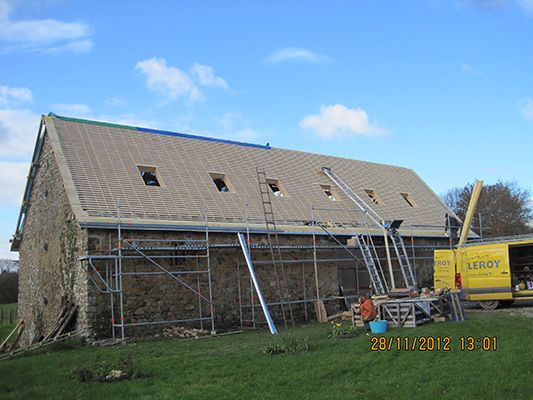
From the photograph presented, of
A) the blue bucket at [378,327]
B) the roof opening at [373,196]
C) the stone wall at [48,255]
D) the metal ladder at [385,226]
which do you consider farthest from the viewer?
the roof opening at [373,196]

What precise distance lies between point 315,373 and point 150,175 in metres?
11.7

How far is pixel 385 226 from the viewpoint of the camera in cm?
2119

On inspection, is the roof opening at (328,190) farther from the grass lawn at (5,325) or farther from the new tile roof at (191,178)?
the grass lawn at (5,325)

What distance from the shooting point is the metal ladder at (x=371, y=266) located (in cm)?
1834

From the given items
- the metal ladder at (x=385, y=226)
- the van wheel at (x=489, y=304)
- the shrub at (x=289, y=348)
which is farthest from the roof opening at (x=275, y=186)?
the shrub at (x=289, y=348)

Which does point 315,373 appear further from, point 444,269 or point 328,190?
point 328,190

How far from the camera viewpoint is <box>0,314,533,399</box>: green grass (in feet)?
25.3

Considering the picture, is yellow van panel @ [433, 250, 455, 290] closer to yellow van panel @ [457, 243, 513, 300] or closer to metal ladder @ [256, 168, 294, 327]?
yellow van panel @ [457, 243, 513, 300]

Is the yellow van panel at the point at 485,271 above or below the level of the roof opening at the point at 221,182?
below

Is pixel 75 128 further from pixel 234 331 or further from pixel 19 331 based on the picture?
pixel 234 331

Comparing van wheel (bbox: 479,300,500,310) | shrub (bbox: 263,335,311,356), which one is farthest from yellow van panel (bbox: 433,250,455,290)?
shrub (bbox: 263,335,311,356)

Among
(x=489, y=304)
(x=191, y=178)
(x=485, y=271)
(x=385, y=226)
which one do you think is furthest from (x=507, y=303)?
(x=191, y=178)

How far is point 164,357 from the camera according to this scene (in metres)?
11.3

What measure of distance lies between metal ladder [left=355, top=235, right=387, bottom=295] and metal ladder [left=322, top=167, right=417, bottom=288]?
4.16ft
